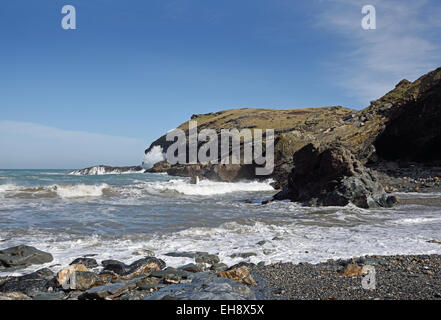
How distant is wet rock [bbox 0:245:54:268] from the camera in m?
6.60

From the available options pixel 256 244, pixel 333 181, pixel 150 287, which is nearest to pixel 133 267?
pixel 150 287

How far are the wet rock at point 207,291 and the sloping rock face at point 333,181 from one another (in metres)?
11.8

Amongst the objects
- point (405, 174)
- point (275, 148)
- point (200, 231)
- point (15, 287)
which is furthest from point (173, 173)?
point (15, 287)

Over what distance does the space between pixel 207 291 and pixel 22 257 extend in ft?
14.8

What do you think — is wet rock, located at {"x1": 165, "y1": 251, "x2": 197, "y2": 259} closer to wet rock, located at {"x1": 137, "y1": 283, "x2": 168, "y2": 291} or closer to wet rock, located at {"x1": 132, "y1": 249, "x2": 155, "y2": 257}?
wet rock, located at {"x1": 132, "y1": 249, "x2": 155, "y2": 257}

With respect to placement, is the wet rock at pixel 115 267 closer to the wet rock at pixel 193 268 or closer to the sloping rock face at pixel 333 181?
the wet rock at pixel 193 268

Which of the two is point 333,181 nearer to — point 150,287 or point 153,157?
point 150,287

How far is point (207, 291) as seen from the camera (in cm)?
449

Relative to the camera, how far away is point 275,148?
33594mm

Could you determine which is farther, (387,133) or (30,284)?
(387,133)

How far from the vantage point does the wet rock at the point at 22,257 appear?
660 cm

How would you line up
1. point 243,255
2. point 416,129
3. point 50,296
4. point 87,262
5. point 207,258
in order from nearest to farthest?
point 50,296 < point 87,262 < point 207,258 < point 243,255 < point 416,129
